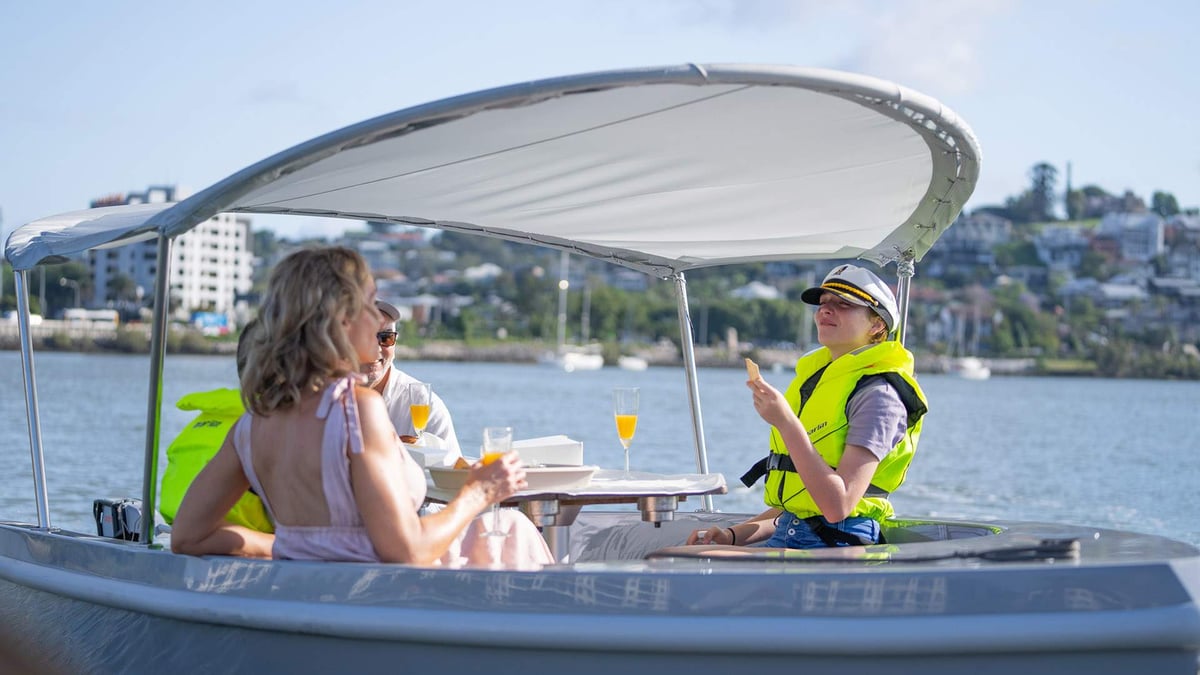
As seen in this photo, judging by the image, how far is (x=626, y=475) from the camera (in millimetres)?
4758

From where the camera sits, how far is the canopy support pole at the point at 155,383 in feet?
12.4

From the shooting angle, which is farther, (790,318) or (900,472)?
(790,318)

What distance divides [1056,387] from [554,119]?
73062mm

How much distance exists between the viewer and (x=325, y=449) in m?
3.23

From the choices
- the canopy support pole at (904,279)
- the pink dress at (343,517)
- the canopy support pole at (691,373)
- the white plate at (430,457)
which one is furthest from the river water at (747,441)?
the pink dress at (343,517)

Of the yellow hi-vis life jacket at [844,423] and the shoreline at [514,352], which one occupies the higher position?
the yellow hi-vis life jacket at [844,423]

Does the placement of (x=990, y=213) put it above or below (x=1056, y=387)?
above

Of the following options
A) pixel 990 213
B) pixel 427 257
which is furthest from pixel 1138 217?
pixel 427 257

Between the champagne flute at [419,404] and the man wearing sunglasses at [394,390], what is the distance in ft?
0.11

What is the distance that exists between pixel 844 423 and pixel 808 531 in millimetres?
356

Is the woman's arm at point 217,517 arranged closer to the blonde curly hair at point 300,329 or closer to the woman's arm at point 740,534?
the blonde curly hair at point 300,329

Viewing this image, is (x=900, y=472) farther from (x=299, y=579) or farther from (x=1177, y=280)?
(x=1177, y=280)

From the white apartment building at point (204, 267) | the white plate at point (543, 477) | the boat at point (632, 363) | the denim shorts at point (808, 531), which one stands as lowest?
the boat at point (632, 363)

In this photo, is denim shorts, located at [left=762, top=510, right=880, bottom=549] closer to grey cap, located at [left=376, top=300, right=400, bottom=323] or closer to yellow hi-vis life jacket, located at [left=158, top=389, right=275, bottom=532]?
yellow hi-vis life jacket, located at [left=158, top=389, right=275, bottom=532]
